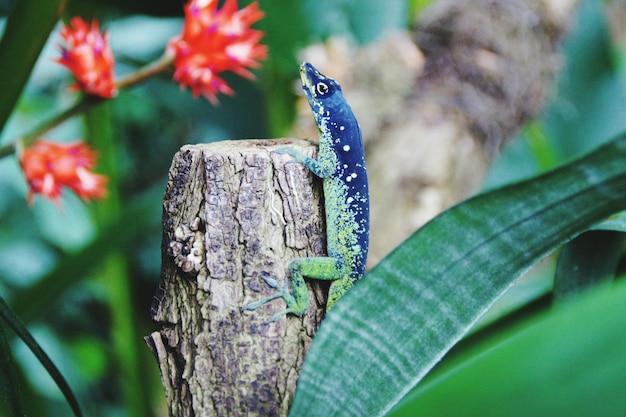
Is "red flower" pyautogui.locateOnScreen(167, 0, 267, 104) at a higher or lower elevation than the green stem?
higher

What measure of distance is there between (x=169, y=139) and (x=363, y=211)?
2.38 meters

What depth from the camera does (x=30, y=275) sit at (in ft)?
7.70

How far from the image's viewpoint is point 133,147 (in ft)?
10.5

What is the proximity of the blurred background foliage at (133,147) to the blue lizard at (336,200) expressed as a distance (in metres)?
0.56

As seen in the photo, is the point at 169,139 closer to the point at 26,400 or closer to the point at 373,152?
the point at 373,152

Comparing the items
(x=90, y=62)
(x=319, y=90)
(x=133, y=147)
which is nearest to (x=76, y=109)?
(x=90, y=62)

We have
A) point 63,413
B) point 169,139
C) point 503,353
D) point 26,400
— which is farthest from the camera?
point 169,139

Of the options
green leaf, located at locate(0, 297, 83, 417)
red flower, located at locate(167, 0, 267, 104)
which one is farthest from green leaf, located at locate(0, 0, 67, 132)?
green leaf, located at locate(0, 297, 83, 417)

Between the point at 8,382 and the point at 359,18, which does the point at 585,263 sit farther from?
the point at 359,18

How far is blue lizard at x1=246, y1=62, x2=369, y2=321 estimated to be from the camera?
82 cm

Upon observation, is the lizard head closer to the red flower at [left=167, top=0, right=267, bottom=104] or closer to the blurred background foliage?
the red flower at [left=167, top=0, right=267, bottom=104]

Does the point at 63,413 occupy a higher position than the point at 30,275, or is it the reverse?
the point at 30,275

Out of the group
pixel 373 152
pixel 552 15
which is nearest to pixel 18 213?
pixel 373 152

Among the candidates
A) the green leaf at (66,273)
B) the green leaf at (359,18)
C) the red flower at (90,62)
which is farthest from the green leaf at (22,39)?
the green leaf at (359,18)
